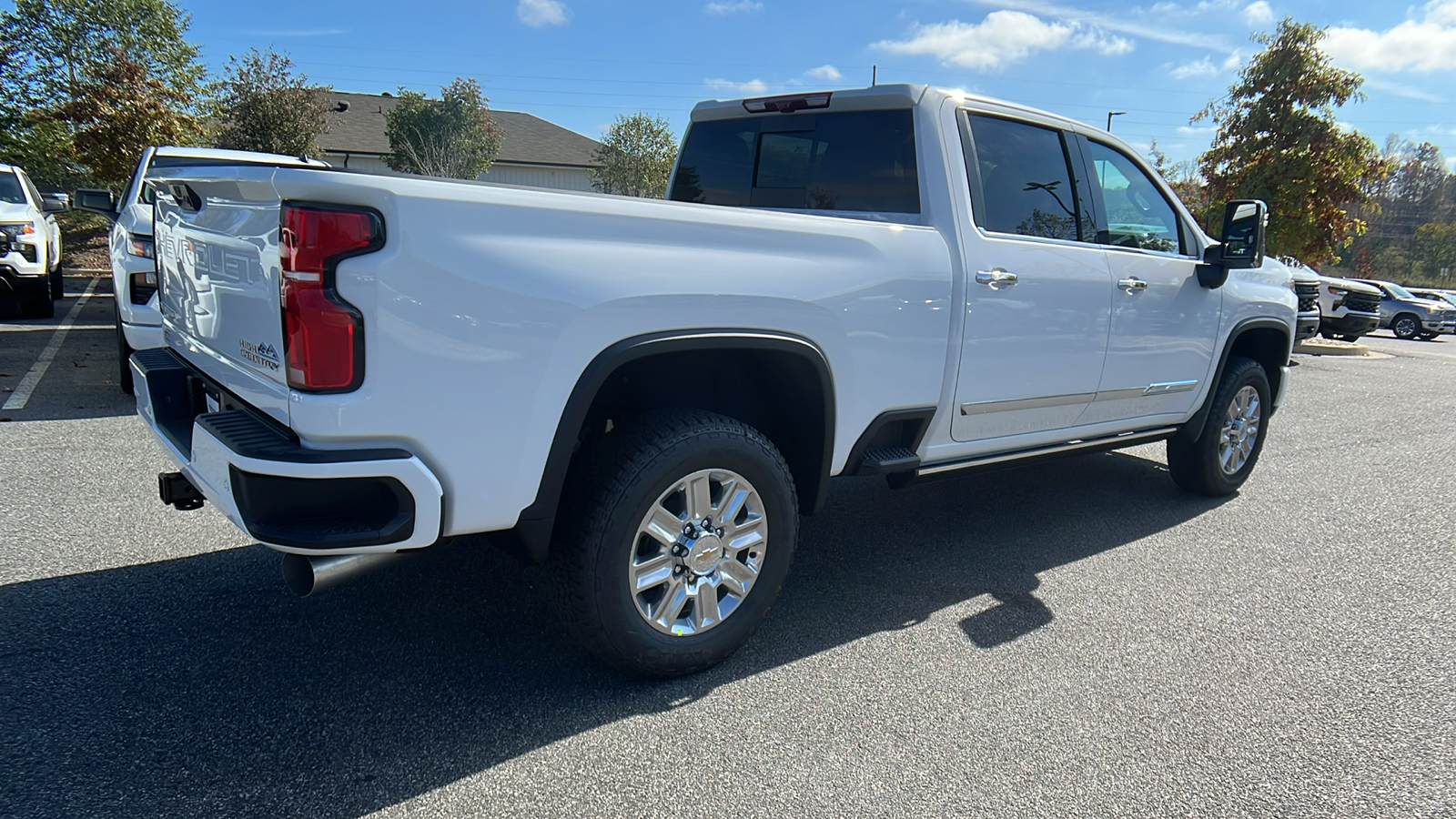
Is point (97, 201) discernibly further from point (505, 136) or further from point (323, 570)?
point (505, 136)

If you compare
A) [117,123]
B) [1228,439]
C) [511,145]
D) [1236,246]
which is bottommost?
[1228,439]

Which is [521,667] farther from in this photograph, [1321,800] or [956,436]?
[1321,800]

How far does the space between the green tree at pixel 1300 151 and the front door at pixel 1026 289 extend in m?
14.8

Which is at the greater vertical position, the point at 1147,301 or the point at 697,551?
the point at 1147,301

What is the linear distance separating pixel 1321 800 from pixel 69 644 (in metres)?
3.91

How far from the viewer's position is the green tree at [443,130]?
33.0 metres

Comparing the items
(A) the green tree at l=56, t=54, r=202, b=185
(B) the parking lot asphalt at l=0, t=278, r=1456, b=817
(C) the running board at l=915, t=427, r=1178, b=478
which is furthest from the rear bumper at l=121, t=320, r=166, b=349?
(A) the green tree at l=56, t=54, r=202, b=185

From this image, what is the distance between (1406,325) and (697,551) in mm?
28310

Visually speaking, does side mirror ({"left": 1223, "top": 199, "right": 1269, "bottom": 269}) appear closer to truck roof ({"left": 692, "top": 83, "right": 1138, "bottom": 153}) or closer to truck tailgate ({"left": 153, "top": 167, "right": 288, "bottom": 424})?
truck roof ({"left": 692, "top": 83, "right": 1138, "bottom": 153})

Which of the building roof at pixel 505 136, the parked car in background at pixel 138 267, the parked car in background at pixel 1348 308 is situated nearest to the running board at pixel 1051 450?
the parked car in background at pixel 138 267

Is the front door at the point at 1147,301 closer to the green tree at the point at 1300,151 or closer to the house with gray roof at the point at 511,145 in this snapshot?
the green tree at the point at 1300,151

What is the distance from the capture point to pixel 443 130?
1310 inches

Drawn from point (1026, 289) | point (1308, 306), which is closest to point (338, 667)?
point (1026, 289)

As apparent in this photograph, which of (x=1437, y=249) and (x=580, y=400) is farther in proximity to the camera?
(x=1437, y=249)
